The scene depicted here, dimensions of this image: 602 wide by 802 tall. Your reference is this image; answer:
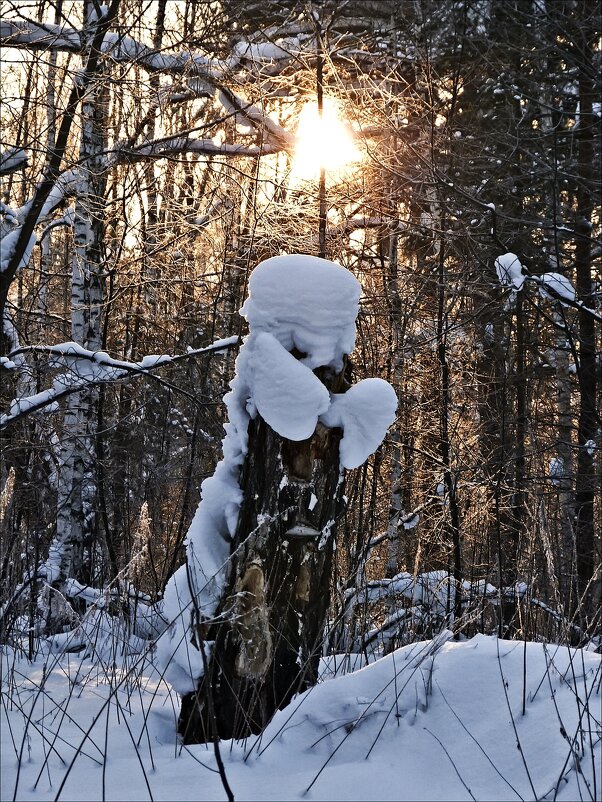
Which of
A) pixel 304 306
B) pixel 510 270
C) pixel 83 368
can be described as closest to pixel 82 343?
pixel 83 368

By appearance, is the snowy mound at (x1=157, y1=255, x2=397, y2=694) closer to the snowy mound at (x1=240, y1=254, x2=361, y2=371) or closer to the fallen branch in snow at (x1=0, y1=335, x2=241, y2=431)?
the snowy mound at (x1=240, y1=254, x2=361, y2=371)

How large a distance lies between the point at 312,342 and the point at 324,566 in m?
0.86

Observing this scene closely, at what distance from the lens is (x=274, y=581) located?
2713mm

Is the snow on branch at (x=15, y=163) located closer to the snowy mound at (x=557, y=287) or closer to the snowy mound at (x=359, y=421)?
the snowy mound at (x=557, y=287)

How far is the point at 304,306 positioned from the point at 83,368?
3.72m

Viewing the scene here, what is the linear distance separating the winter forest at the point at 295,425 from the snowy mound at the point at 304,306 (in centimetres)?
1

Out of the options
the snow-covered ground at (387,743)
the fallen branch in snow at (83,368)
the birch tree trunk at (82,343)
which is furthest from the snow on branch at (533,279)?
the birch tree trunk at (82,343)

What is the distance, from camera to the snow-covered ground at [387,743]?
6.95ft

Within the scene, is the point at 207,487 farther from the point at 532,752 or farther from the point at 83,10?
the point at 83,10

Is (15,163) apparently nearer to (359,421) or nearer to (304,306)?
(304,306)

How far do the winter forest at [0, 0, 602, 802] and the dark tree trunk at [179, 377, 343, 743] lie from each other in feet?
0.04

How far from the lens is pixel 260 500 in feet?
9.07

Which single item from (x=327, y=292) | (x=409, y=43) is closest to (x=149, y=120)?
(x=409, y=43)

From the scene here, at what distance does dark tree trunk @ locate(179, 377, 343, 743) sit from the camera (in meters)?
2.64
